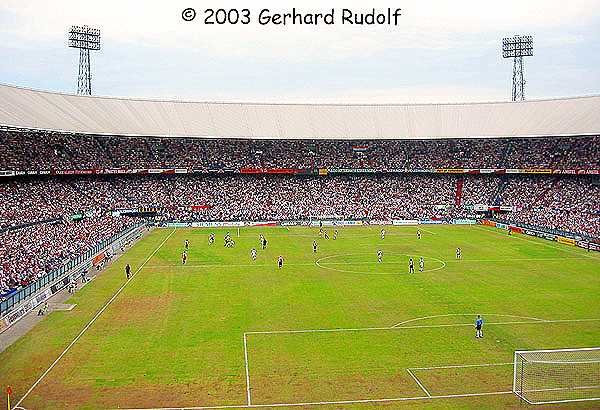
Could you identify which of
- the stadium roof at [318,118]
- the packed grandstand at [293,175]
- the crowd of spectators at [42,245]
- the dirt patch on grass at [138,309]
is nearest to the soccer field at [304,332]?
the dirt patch on grass at [138,309]

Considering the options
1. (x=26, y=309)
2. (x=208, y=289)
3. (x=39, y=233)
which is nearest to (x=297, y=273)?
(x=208, y=289)

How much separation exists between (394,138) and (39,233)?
52.0 metres

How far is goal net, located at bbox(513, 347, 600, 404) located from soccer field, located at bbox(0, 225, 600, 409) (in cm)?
58

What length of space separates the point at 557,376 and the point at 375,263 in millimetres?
25550

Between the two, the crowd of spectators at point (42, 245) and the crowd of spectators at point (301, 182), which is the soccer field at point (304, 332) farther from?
the crowd of spectators at point (301, 182)

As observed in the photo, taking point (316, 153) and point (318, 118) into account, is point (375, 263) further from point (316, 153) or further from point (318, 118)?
point (318, 118)

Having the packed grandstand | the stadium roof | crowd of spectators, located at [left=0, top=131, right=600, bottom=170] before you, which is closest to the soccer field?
the packed grandstand

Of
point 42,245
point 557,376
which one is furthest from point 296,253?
point 557,376

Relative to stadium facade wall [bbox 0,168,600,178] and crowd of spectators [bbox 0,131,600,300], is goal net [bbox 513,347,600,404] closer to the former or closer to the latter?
crowd of spectators [bbox 0,131,600,300]

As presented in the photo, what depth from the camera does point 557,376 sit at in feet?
70.3

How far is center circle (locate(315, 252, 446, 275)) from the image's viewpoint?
143 ft

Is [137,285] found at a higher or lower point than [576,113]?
lower

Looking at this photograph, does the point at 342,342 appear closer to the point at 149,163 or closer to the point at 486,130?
the point at 149,163

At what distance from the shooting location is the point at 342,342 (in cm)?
2611
